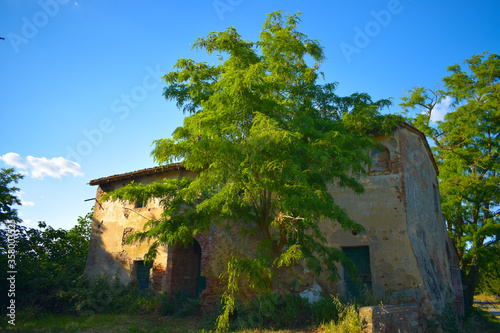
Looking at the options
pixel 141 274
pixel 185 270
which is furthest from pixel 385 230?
pixel 141 274

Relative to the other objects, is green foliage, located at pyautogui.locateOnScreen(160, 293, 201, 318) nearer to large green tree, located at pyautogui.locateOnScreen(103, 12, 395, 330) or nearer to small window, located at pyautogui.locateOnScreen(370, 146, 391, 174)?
large green tree, located at pyautogui.locateOnScreen(103, 12, 395, 330)

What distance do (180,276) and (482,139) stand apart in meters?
17.0

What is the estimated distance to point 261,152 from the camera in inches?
312

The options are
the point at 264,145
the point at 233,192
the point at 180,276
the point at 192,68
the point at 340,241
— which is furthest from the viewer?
the point at 180,276

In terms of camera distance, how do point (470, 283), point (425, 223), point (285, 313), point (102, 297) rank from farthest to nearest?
point (470, 283) < point (425, 223) < point (102, 297) < point (285, 313)

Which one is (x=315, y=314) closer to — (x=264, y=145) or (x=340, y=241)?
(x=340, y=241)

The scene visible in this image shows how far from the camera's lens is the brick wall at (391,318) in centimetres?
761

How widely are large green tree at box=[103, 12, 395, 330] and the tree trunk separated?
11.8 m

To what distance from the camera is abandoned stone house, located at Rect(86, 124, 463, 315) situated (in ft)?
34.7

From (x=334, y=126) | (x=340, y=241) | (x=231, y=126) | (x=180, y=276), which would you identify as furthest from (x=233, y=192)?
(x=180, y=276)

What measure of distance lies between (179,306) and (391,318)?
22.5 ft

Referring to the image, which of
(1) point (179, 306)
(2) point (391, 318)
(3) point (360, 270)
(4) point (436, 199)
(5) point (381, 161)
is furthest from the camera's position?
(4) point (436, 199)

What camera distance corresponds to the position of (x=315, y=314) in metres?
9.09

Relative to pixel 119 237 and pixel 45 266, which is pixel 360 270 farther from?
pixel 45 266
